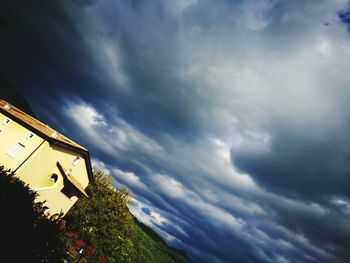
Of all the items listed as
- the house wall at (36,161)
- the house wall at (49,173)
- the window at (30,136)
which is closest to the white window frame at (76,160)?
the house wall at (49,173)

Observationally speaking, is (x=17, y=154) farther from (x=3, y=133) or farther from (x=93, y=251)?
(x=93, y=251)

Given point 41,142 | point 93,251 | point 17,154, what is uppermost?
point 41,142

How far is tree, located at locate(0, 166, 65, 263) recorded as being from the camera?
1202 cm

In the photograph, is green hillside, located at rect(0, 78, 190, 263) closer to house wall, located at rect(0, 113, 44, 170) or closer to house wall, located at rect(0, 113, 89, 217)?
house wall, located at rect(0, 113, 89, 217)

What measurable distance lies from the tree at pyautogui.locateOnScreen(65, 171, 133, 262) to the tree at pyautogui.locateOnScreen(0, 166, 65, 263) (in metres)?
39.0

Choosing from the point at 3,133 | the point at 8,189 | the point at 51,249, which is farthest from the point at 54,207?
the point at 51,249

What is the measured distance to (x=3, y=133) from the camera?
130 ft

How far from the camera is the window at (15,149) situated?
127 ft

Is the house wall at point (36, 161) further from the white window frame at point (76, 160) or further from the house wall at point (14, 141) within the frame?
the white window frame at point (76, 160)

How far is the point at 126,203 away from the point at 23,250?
151ft

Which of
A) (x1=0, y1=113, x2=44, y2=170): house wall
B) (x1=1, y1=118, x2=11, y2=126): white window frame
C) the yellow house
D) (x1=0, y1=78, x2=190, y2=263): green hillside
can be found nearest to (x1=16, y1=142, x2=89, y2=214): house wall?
the yellow house

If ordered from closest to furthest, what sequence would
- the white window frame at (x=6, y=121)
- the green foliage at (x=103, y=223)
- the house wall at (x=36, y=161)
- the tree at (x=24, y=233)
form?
the tree at (x=24, y=233)
the house wall at (x=36, y=161)
the white window frame at (x=6, y=121)
the green foliage at (x=103, y=223)

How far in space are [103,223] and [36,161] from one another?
20352 millimetres

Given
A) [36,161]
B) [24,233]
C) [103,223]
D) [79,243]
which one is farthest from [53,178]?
[24,233]
